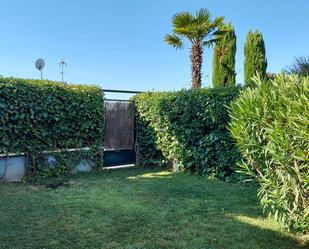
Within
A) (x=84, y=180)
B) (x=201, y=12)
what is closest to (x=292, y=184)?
(x=84, y=180)

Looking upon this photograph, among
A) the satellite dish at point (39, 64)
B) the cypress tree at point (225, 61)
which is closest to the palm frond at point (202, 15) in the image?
the cypress tree at point (225, 61)

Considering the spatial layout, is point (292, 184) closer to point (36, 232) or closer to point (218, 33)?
point (36, 232)

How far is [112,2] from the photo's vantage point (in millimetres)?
10148

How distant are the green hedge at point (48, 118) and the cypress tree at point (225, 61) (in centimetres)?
700

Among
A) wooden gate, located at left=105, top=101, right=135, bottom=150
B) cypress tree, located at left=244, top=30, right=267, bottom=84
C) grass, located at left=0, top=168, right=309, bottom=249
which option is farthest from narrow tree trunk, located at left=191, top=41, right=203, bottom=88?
grass, located at left=0, top=168, right=309, bottom=249

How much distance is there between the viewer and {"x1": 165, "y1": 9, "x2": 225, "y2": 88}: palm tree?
33.6ft

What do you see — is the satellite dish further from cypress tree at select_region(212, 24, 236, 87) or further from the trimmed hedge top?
cypress tree at select_region(212, 24, 236, 87)

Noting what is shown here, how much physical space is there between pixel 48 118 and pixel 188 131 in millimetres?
3027

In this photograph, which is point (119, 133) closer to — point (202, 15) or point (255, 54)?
point (202, 15)

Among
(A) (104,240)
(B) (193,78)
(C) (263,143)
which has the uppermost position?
(B) (193,78)

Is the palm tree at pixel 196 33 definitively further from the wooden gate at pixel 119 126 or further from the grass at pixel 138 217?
the grass at pixel 138 217

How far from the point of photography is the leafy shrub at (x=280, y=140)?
2.82 meters

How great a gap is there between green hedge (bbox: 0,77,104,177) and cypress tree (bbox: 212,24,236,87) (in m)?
7.00

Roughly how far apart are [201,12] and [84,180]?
6674 mm
